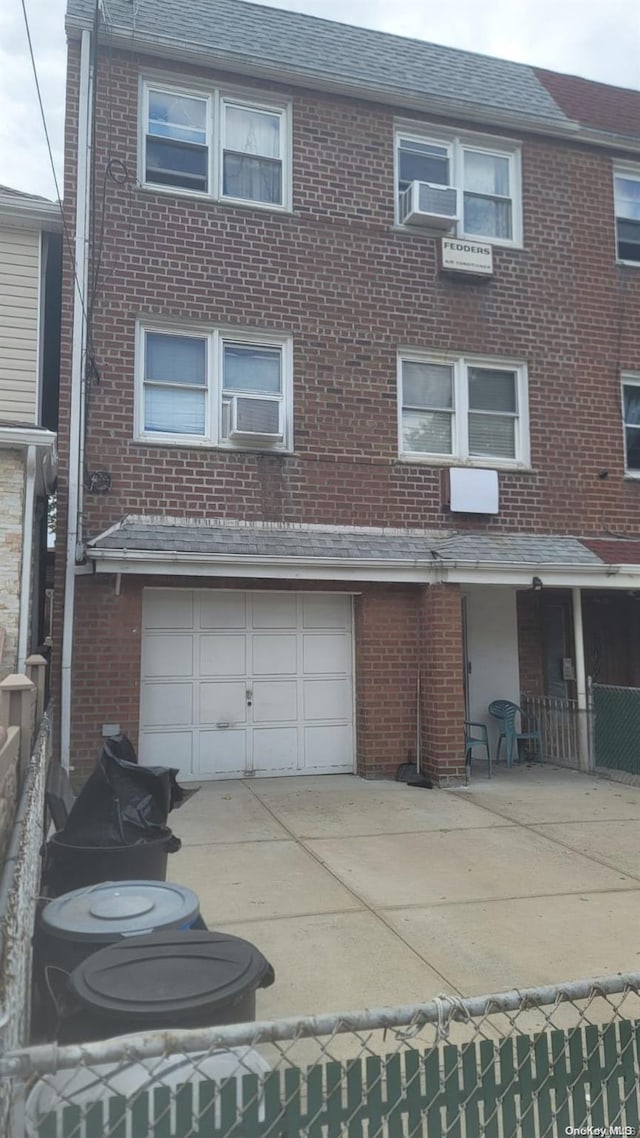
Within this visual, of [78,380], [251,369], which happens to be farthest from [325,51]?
[78,380]

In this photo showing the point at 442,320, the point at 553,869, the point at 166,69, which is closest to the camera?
the point at 553,869

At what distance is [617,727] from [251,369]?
653cm

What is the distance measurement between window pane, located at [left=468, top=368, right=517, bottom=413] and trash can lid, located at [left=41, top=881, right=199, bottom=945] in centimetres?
926

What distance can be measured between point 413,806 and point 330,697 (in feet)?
7.36

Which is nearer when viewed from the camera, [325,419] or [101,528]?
[101,528]

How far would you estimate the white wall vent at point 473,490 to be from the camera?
11203mm

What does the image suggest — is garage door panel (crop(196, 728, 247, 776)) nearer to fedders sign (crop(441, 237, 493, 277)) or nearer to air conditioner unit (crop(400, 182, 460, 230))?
fedders sign (crop(441, 237, 493, 277))

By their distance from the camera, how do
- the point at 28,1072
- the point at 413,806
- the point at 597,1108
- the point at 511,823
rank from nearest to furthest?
the point at 28,1072
the point at 597,1108
the point at 511,823
the point at 413,806

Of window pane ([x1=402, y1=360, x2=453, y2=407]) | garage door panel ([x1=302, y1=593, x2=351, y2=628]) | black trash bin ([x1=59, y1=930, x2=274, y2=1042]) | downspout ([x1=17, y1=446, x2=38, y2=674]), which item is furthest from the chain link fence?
window pane ([x1=402, y1=360, x2=453, y2=407])

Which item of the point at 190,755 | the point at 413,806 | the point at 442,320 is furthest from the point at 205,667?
the point at 442,320

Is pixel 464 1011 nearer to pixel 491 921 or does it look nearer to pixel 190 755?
pixel 491 921

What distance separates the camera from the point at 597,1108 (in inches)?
99.4

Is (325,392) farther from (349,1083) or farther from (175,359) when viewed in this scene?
(349,1083)

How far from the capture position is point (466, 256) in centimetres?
1166
